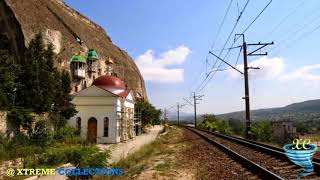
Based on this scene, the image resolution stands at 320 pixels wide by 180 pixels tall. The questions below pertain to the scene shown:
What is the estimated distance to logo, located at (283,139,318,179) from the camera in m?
9.60

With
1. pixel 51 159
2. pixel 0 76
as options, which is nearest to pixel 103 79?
pixel 0 76

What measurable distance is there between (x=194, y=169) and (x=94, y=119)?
25.8m

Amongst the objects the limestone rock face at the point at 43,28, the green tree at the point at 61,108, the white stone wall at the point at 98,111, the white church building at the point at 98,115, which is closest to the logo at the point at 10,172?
the green tree at the point at 61,108

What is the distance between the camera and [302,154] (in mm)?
10008

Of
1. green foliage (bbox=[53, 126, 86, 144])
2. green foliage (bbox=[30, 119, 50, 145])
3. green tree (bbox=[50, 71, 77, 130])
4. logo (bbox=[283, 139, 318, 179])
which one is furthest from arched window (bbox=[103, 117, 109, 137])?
logo (bbox=[283, 139, 318, 179])

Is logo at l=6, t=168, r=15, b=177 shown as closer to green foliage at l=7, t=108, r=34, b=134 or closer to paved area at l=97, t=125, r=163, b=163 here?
paved area at l=97, t=125, r=163, b=163

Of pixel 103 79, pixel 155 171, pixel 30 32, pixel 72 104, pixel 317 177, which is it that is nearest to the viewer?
pixel 317 177

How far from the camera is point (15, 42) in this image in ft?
150

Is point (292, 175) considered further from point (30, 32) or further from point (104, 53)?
point (104, 53)

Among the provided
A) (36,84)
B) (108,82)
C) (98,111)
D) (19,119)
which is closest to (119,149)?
(36,84)

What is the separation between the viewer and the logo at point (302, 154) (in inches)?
378

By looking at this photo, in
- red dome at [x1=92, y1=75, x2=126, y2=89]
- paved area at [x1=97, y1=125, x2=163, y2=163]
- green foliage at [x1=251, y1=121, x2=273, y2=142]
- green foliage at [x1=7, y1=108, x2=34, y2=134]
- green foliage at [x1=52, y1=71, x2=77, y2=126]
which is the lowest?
paved area at [x1=97, y1=125, x2=163, y2=163]

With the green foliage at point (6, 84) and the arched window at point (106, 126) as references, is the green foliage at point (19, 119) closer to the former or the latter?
the green foliage at point (6, 84)

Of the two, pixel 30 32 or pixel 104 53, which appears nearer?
pixel 30 32
